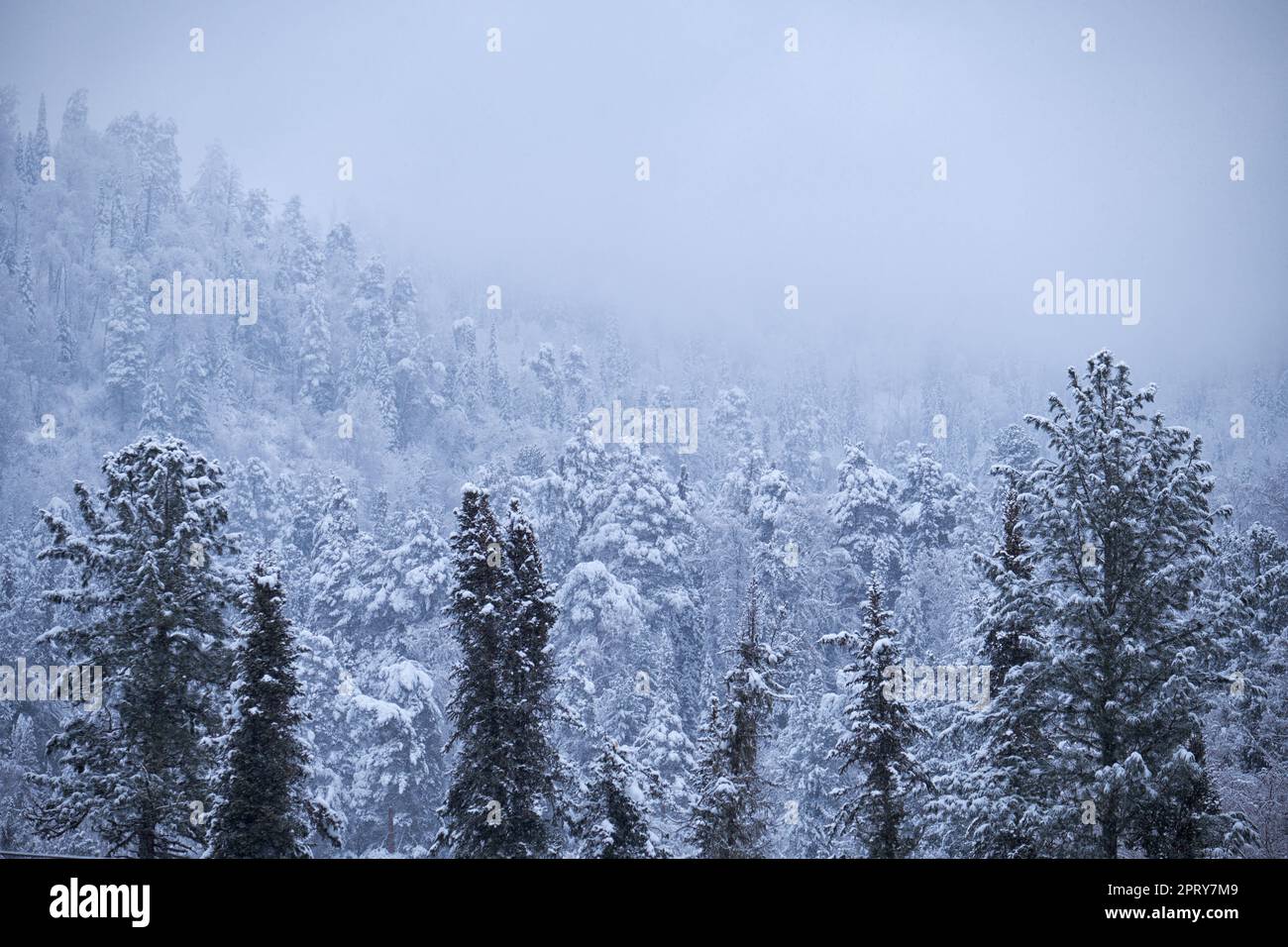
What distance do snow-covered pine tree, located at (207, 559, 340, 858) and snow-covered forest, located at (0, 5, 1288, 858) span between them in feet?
0.23

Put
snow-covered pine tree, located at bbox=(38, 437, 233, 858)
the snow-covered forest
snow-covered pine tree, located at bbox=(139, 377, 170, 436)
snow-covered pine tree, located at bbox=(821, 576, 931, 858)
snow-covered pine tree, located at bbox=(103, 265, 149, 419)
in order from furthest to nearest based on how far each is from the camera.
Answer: snow-covered pine tree, located at bbox=(103, 265, 149, 419), snow-covered pine tree, located at bbox=(139, 377, 170, 436), snow-covered pine tree, located at bbox=(821, 576, 931, 858), the snow-covered forest, snow-covered pine tree, located at bbox=(38, 437, 233, 858)

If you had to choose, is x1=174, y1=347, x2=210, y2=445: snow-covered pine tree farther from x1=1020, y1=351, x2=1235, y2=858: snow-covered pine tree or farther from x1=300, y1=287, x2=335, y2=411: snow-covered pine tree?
x1=1020, y1=351, x2=1235, y2=858: snow-covered pine tree

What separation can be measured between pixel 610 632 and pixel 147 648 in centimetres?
3426

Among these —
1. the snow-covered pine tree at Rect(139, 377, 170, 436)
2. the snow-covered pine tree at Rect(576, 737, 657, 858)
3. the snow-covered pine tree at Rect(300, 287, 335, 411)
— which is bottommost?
the snow-covered pine tree at Rect(576, 737, 657, 858)

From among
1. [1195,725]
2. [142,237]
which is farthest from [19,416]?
[1195,725]

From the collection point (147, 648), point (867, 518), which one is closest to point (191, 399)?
point (867, 518)

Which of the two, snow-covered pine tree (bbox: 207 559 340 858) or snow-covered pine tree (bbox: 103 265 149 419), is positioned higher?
snow-covered pine tree (bbox: 103 265 149 419)

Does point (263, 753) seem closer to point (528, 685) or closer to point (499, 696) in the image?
point (499, 696)

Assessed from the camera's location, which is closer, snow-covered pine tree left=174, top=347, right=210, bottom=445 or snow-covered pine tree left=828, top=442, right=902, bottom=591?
snow-covered pine tree left=828, top=442, right=902, bottom=591

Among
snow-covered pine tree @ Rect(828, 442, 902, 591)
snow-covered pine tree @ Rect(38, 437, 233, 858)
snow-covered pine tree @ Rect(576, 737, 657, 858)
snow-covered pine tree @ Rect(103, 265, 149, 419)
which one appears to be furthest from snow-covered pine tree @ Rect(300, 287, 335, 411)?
snow-covered pine tree @ Rect(576, 737, 657, 858)

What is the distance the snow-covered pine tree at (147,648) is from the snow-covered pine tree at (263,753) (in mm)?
1781

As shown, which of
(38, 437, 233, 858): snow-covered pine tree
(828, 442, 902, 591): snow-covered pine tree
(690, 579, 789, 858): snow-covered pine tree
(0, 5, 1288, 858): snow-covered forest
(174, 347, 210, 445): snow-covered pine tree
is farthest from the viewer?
(174, 347, 210, 445): snow-covered pine tree

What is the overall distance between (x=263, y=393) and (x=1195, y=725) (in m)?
139

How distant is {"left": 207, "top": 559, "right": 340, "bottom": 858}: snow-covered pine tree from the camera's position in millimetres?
19438
